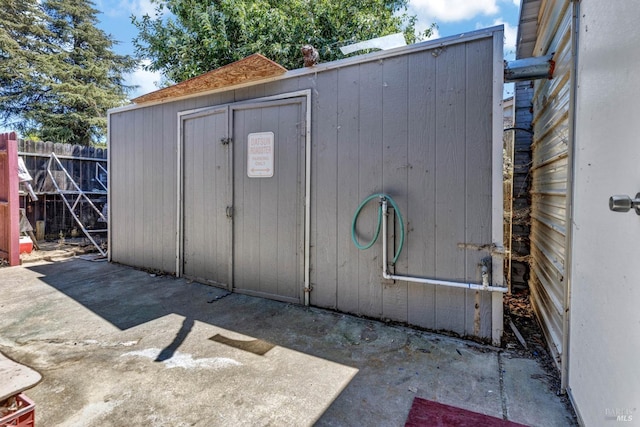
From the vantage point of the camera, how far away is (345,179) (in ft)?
9.65

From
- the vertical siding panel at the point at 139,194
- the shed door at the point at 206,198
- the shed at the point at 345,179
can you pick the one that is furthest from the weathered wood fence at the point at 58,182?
the shed door at the point at 206,198

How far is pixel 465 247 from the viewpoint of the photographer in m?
2.47

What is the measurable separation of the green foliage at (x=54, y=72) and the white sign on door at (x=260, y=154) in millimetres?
13822

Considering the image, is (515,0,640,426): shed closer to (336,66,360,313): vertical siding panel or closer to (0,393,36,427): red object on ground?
(336,66,360,313): vertical siding panel

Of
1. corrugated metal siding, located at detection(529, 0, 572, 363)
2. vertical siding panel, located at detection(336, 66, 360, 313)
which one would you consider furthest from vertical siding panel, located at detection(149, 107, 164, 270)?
corrugated metal siding, located at detection(529, 0, 572, 363)

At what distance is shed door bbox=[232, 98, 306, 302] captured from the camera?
10.6 feet

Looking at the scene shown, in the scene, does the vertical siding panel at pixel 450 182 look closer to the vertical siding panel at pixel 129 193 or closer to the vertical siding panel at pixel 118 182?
the vertical siding panel at pixel 129 193

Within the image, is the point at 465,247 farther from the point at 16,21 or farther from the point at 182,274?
the point at 16,21

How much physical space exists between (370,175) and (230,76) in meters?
1.82

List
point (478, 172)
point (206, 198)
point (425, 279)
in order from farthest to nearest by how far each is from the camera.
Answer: point (206, 198)
point (425, 279)
point (478, 172)

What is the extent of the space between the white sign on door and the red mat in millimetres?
2435

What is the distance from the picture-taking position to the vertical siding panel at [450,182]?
2461mm

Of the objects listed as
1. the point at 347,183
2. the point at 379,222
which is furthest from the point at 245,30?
the point at 379,222

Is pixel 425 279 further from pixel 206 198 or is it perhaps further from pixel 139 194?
pixel 139 194
